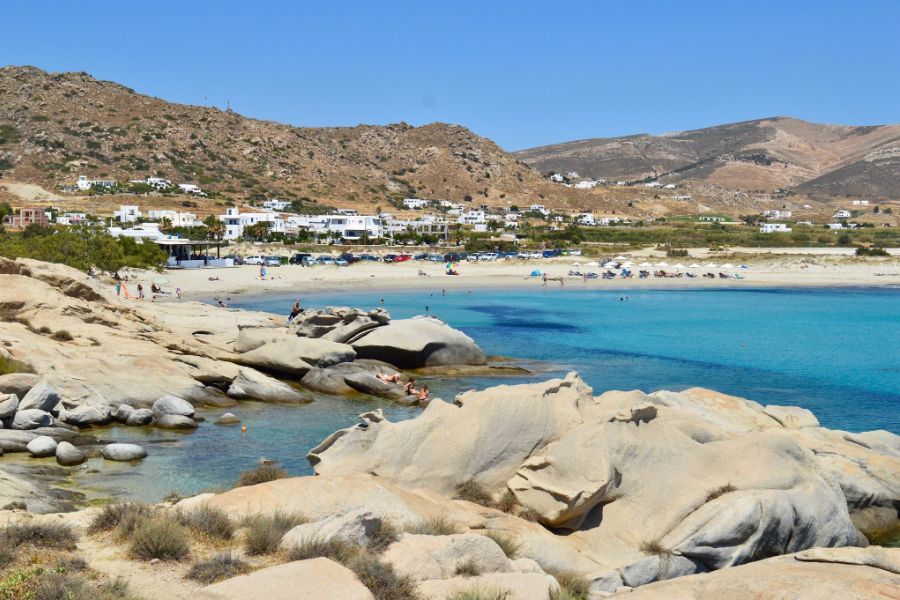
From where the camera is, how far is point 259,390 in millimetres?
24109

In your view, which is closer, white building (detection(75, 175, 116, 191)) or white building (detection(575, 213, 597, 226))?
white building (detection(75, 175, 116, 191))

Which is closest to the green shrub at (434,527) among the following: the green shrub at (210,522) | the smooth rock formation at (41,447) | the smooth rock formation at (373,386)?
the green shrub at (210,522)

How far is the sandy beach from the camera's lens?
6462cm

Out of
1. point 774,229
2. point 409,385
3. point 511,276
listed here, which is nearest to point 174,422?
point 409,385

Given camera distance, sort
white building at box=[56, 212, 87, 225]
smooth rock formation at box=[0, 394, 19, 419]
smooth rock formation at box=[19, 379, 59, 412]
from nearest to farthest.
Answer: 1. smooth rock formation at box=[0, 394, 19, 419]
2. smooth rock formation at box=[19, 379, 59, 412]
3. white building at box=[56, 212, 87, 225]

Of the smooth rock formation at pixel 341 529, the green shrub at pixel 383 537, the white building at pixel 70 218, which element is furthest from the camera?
the white building at pixel 70 218

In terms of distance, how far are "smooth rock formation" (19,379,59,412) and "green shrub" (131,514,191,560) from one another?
10.7 meters

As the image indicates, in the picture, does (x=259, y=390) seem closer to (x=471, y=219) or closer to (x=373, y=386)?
(x=373, y=386)

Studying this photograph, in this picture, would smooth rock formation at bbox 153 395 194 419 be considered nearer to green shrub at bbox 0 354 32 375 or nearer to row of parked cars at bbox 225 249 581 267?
green shrub at bbox 0 354 32 375

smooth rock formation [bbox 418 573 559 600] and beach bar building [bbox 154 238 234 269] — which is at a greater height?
beach bar building [bbox 154 238 234 269]

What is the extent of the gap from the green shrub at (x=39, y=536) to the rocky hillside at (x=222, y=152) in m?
126

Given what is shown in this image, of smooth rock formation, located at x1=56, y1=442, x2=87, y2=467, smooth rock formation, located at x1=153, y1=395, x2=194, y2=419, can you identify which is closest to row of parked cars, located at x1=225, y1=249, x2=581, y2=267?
smooth rock formation, located at x1=153, y1=395, x2=194, y2=419

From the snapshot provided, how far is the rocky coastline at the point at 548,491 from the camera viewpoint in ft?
27.9

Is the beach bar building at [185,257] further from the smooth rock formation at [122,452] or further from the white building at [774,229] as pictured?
the white building at [774,229]
